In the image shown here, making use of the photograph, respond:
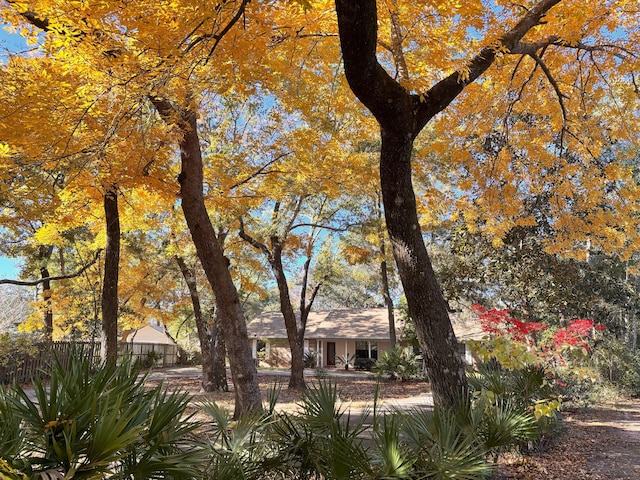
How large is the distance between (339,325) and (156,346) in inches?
556

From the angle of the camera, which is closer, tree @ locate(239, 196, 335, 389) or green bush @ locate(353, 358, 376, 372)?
tree @ locate(239, 196, 335, 389)

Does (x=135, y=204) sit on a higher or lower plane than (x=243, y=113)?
lower

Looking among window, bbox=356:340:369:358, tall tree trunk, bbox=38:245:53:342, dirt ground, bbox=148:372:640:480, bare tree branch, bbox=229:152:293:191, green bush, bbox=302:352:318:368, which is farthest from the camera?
window, bbox=356:340:369:358

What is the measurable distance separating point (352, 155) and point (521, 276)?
651 centimetres

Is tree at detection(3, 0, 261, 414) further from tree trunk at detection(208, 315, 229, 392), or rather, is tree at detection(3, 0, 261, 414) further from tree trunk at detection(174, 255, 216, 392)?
tree trunk at detection(208, 315, 229, 392)

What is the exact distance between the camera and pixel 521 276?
14.8m

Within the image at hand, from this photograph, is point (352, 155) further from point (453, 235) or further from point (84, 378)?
point (84, 378)

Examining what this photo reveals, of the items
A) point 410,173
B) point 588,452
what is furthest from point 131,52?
point 588,452

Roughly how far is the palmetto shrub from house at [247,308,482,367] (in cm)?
3027

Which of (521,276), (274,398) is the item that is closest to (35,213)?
(274,398)

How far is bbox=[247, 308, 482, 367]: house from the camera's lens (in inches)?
1336

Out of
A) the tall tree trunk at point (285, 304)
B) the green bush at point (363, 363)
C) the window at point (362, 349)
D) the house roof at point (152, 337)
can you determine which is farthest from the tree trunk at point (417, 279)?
the house roof at point (152, 337)

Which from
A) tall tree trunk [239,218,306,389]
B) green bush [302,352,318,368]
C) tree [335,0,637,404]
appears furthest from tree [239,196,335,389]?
green bush [302,352,318,368]

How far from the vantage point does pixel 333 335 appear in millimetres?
34375
